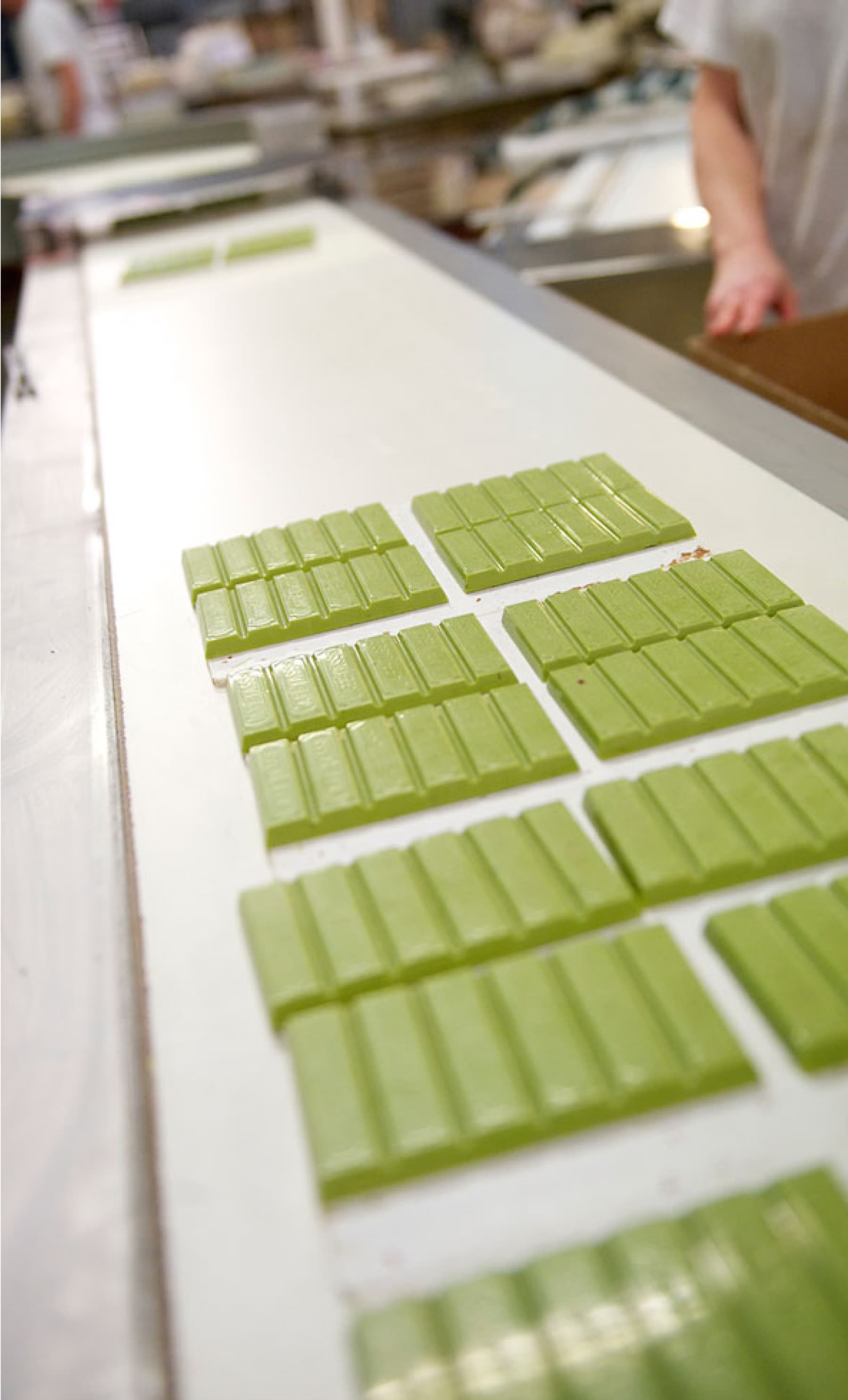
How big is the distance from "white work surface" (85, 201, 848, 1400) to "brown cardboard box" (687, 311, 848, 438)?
0.16 m

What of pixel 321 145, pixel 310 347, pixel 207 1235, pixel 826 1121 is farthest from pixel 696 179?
pixel 207 1235

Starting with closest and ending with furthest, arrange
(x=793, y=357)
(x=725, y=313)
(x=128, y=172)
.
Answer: (x=793, y=357) → (x=725, y=313) → (x=128, y=172)

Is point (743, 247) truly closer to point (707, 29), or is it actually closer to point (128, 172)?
point (707, 29)

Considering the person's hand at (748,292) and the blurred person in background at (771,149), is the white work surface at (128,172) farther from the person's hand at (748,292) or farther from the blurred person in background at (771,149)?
the person's hand at (748,292)

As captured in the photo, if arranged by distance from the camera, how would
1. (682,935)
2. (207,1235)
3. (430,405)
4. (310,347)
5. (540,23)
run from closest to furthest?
(207,1235) < (682,935) < (430,405) < (310,347) < (540,23)

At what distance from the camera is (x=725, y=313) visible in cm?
183

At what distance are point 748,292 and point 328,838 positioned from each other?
1.47 meters

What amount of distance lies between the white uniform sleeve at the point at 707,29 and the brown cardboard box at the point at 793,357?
2.66 feet

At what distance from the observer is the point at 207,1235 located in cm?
61

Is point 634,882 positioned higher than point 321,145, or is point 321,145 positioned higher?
point 321,145

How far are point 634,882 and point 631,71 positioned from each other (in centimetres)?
509

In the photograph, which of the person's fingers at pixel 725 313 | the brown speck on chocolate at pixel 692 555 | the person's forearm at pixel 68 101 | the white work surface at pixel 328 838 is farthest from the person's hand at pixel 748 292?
the person's forearm at pixel 68 101

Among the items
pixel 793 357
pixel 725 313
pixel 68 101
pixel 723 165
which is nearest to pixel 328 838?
pixel 793 357

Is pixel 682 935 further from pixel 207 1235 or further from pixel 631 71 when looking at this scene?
pixel 631 71
